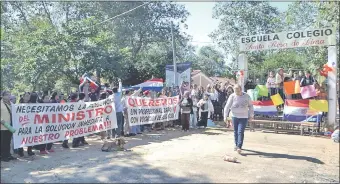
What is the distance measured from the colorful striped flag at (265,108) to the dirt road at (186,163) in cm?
320

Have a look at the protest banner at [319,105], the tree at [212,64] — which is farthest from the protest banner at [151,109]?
the tree at [212,64]

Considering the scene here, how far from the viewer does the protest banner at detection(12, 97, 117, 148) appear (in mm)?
8781

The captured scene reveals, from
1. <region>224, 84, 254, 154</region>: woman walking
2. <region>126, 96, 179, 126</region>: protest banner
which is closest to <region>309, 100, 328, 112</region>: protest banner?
<region>224, 84, 254, 154</region>: woman walking

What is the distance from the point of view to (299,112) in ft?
43.1

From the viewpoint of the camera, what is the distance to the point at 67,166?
7695 mm

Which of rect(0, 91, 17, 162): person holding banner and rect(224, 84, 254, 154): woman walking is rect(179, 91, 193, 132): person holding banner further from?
rect(0, 91, 17, 162): person holding banner

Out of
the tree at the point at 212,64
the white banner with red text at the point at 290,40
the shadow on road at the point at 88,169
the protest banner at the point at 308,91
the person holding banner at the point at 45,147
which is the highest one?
the tree at the point at 212,64

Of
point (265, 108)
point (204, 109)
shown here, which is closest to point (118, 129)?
point (204, 109)

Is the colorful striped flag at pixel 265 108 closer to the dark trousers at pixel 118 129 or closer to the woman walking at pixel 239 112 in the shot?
the woman walking at pixel 239 112

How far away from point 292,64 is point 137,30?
15949mm

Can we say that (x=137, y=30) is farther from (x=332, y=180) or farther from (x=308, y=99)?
(x=332, y=180)

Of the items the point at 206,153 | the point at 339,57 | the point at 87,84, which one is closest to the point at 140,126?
the point at 87,84

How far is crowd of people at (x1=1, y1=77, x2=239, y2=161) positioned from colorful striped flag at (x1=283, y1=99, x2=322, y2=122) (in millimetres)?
3270

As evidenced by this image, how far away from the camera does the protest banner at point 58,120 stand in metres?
8.78
